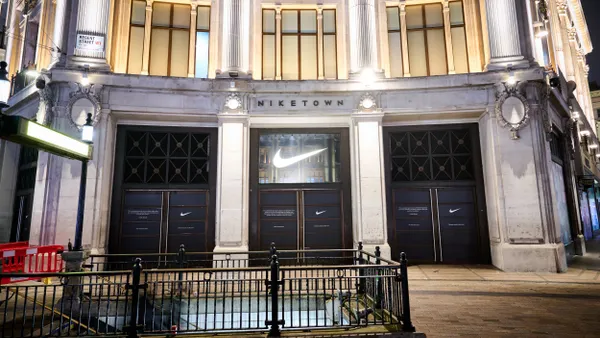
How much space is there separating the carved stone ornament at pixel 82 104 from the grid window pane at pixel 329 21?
961 centimetres

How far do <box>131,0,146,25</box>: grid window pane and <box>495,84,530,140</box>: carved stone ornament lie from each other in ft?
48.6

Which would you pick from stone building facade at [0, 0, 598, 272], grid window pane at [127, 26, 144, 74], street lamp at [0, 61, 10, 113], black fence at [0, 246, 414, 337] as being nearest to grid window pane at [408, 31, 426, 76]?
stone building facade at [0, 0, 598, 272]

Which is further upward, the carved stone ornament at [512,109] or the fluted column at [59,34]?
the fluted column at [59,34]

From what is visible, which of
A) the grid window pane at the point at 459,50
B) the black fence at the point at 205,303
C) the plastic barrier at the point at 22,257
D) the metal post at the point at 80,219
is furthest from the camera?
the grid window pane at the point at 459,50

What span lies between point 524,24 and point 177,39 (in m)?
14.2

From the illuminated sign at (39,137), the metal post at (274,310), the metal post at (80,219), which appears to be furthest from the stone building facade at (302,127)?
the metal post at (274,310)

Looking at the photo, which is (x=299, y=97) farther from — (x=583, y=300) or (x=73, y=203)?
(x=583, y=300)

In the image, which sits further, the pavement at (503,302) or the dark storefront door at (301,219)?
the dark storefront door at (301,219)

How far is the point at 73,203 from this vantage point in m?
12.3

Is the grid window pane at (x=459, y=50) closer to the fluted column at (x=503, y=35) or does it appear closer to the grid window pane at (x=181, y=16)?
the fluted column at (x=503, y=35)

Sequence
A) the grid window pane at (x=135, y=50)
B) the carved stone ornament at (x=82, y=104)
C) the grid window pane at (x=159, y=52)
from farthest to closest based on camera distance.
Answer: the grid window pane at (x=159, y=52)
the grid window pane at (x=135, y=50)
the carved stone ornament at (x=82, y=104)

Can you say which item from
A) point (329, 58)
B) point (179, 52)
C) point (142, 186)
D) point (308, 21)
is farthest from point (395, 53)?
point (142, 186)

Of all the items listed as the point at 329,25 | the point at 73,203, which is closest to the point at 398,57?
the point at 329,25

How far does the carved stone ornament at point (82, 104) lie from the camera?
12547 millimetres
